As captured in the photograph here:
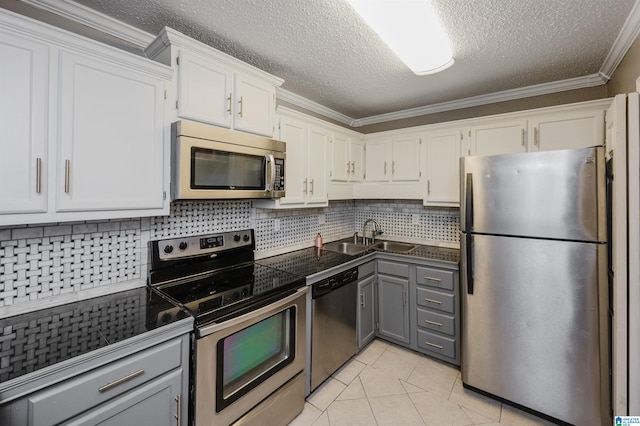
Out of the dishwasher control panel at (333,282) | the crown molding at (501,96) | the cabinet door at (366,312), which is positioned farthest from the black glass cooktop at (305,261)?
the crown molding at (501,96)

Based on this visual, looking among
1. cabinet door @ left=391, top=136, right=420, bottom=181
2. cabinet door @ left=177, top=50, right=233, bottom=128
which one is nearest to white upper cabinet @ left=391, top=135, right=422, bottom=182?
cabinet door @ left=391, top=136, right=420, bottom=181

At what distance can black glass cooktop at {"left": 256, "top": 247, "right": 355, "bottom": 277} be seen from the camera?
2.15m

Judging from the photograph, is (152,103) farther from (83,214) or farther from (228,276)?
(228,276)

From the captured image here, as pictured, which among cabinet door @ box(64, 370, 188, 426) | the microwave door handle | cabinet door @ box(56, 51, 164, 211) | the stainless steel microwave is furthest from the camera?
the microwave door handle

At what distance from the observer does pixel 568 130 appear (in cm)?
221

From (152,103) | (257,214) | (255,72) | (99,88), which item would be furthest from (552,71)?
(99,88)

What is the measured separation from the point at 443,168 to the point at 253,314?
85.9 inches

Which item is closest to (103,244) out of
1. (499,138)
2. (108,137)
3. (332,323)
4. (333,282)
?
(108,137)

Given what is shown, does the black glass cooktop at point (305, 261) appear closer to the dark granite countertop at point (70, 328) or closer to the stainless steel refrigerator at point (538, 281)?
the dark granite countertop at point (70, 328)

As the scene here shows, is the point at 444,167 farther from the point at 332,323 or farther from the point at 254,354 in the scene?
the point at 254,354

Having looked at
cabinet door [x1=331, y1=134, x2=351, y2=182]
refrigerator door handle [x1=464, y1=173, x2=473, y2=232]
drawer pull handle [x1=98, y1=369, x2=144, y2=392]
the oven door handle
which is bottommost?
drawer pull handle [x1=98, y1=369, x2=144, y2=392]

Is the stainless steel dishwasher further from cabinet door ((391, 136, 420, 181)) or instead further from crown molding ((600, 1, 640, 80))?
crown molding ((600, 1, 640, 80))

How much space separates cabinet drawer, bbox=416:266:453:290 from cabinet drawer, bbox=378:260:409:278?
11 cm

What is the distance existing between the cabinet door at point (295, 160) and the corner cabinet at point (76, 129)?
950 mm
